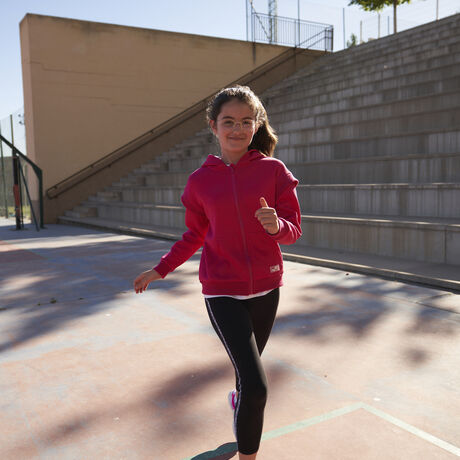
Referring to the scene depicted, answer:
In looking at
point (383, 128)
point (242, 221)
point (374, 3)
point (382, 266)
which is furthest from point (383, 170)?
point (374, 3)

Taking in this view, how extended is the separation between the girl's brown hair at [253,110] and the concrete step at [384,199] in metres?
4.44

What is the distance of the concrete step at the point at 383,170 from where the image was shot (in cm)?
657

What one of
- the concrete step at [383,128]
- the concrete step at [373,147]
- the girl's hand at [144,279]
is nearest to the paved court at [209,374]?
the girl's hand at [144,279]

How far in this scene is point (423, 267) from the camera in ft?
16.7

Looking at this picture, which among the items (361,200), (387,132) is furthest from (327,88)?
(361,200)

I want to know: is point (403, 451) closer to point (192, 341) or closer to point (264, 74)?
point (192, 341)

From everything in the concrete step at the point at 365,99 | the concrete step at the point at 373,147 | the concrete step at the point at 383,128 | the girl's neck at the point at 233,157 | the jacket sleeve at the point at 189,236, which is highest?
the concrete step at the point at 365,99

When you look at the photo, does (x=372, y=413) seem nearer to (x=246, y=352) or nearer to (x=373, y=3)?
(x=246, y=352)

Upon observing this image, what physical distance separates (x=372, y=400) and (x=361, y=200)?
4869mm

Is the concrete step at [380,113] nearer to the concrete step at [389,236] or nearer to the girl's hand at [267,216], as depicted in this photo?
the concrete step at [389,236]

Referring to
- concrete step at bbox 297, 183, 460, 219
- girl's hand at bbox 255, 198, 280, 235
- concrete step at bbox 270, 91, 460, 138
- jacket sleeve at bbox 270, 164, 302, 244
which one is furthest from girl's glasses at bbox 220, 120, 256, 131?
concrete step at bbox 270, 91, 460, 138

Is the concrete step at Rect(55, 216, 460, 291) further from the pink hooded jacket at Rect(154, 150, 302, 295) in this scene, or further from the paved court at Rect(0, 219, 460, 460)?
the pink hooded jacket at Rect(154, 150, 302, 295)

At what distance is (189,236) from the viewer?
2.11m

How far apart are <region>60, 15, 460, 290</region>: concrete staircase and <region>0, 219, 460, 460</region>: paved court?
3.44ft
